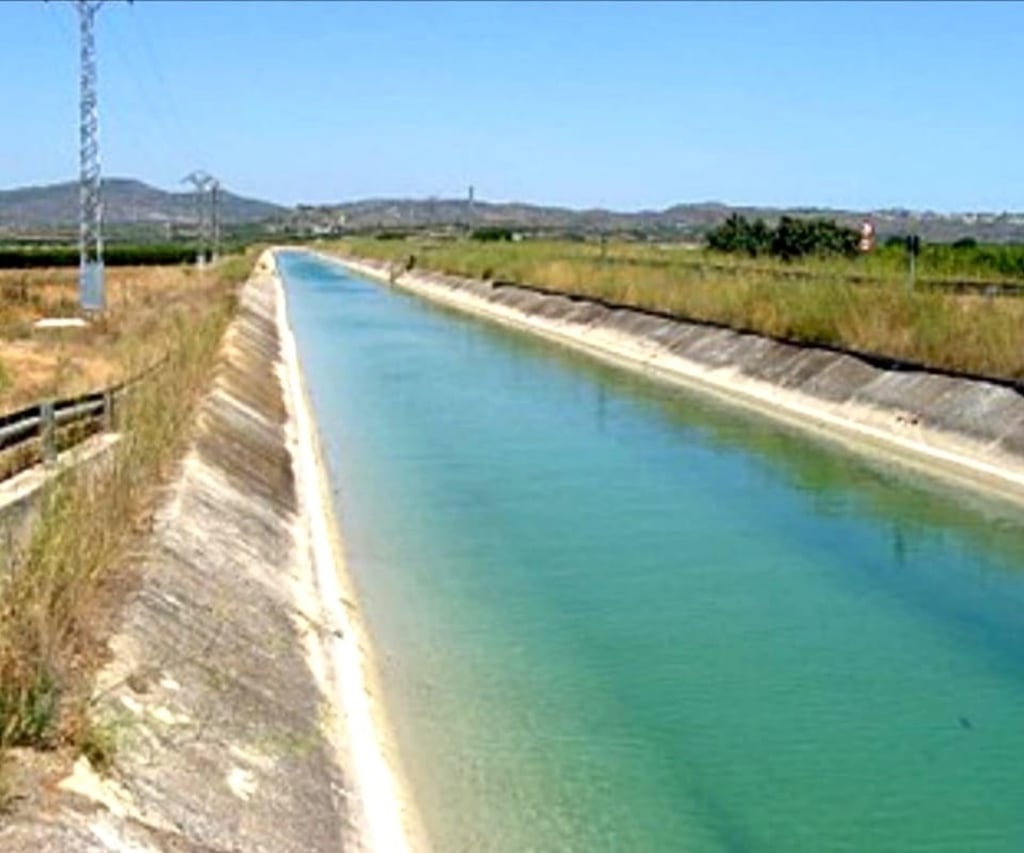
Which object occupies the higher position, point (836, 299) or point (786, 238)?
point (786, 238)

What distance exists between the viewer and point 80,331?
139 ft

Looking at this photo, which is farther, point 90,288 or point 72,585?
point 90,288

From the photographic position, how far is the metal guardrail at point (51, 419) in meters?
16.2

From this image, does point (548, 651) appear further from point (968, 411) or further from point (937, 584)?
point (968, 411)

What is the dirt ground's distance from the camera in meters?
27.5

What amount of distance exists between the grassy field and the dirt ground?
13.3m

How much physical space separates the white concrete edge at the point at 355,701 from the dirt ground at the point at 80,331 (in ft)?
19.9

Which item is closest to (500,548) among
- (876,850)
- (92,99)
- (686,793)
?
(686,793)

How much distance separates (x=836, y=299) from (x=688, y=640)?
2298 cm

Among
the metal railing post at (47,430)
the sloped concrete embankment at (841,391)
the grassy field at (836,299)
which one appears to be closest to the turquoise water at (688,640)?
the sloped concrete embankment at (841,391)

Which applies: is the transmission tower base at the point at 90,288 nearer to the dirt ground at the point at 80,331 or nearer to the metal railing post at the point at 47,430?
the dirt ground at the point at 80,331

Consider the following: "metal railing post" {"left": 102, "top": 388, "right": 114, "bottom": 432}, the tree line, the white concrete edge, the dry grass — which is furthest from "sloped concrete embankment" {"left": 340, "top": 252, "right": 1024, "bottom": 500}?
the tree line

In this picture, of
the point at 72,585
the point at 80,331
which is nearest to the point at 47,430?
the point at 72,585

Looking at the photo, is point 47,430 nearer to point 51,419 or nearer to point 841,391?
point 51,419
